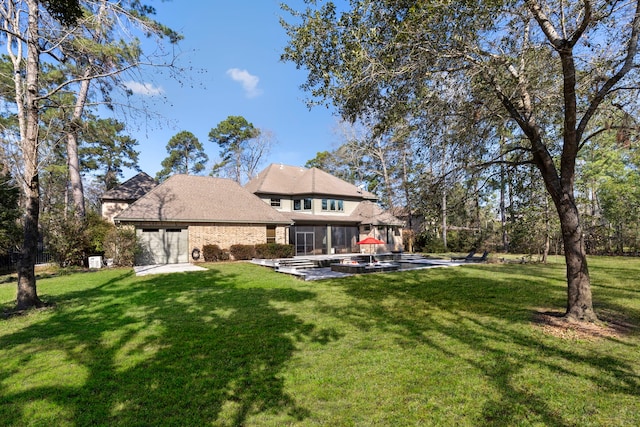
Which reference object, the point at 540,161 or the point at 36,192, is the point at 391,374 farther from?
the point at 36,192

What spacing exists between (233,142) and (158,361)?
38945mm

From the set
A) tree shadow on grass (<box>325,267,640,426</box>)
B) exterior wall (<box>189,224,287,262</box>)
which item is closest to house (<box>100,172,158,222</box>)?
exterior wall (<box>189,224,287,262</box>)

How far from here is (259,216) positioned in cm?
2130

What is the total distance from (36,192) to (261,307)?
6524mm

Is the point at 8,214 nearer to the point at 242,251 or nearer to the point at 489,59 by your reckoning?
the point at 242,251

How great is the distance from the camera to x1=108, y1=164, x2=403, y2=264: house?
727 inches

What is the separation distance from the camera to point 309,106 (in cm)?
728

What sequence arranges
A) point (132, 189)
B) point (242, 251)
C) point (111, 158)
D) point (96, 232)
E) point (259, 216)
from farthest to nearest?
point (111, 158), point (132, 189), point (259, 216), point (242, 251), point (96, 232)

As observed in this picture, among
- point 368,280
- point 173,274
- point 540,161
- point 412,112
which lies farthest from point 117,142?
point 540,161

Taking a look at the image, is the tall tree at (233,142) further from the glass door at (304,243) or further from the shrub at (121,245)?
the shrub at (121,245)

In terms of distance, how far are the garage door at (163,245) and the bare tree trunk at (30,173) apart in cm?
1044

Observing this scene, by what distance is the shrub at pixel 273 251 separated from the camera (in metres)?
20.2

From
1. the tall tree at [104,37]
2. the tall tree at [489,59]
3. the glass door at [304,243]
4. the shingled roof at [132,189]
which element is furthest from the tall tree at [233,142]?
the tall tree at [489,59]

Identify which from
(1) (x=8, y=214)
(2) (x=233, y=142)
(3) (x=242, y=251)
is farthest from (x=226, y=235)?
(2) (x=233, y=142)
